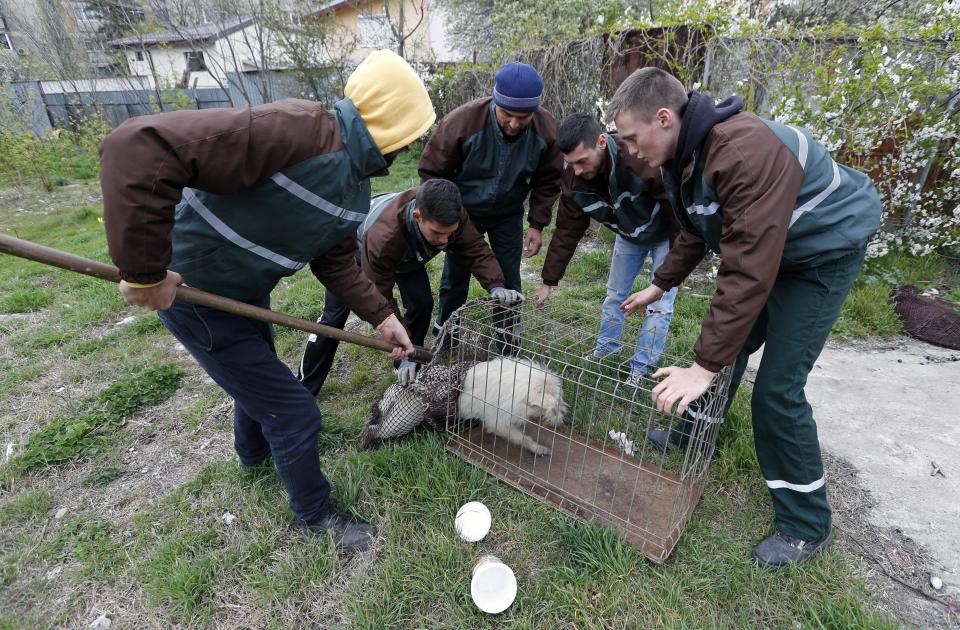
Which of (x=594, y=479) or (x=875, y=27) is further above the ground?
(x=875, y=27)

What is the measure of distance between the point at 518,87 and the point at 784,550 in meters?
2.87

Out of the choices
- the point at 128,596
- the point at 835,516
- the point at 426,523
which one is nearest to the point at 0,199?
the point at 128,596

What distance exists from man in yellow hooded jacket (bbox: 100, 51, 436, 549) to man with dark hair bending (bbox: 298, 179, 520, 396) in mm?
626

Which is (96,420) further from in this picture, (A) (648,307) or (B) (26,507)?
(A) (648,307)

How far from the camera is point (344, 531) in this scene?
96.6 inches

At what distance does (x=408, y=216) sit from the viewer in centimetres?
314

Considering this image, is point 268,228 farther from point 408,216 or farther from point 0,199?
point 0,199

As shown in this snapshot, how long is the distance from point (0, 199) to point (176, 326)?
12575 mm

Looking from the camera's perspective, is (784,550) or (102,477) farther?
(102,477)

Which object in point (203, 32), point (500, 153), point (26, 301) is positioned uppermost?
point (203, 32)

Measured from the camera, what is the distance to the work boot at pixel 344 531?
2406mm

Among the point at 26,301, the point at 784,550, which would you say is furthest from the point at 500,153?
the point at 26,301

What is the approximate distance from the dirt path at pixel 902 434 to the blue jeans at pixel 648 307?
1163mm

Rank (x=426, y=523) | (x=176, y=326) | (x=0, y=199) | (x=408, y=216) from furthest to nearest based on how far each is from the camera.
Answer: (x=0, y=199) → (x=408, y=216) → (x=426, y=523) → (x=176, y=326)
